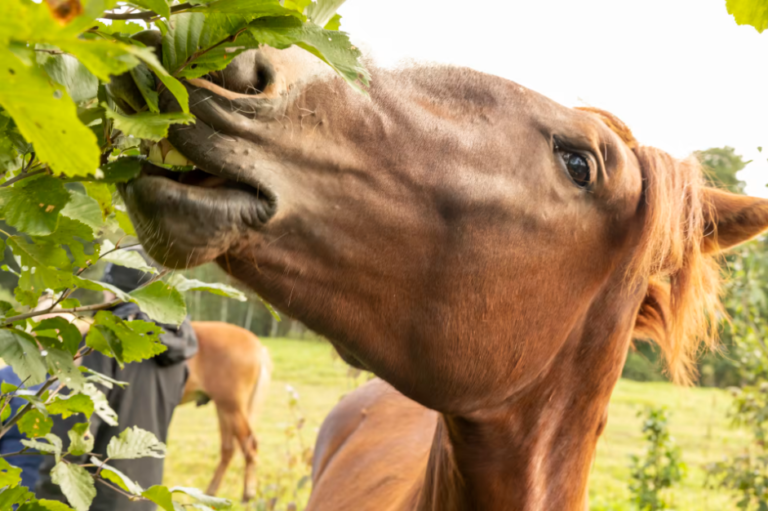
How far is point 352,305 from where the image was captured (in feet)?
3.99

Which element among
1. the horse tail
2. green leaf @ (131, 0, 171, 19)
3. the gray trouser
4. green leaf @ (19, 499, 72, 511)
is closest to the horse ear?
green leaf @ (131, 0, 171, 19)

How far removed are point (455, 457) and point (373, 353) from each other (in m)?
0.44

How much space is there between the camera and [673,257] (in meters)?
1.56

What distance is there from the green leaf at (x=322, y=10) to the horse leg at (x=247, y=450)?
7.95 meters

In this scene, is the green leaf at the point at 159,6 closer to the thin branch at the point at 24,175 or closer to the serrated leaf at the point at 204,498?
the thin branch at the point at 24,175

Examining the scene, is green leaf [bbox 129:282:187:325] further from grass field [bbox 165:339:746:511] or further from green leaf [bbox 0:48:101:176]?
grass field [bbox 165:339:746:511]

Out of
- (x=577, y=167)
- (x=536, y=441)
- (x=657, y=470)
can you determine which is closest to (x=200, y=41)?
(x=577, y=167)

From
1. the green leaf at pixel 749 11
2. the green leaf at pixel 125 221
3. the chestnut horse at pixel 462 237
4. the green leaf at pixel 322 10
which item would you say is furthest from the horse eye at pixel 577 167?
the green leaf at pixel 125 221

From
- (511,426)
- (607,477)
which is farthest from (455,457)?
(607,477)

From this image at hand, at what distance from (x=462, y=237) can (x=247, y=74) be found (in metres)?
0.57

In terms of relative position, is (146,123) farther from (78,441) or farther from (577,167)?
(577,167)

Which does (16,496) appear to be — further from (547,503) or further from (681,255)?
(681,255)

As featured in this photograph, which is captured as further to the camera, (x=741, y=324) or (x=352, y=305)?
(x=741, y=324)

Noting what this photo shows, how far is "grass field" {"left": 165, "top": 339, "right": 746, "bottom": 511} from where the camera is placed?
702 cm
